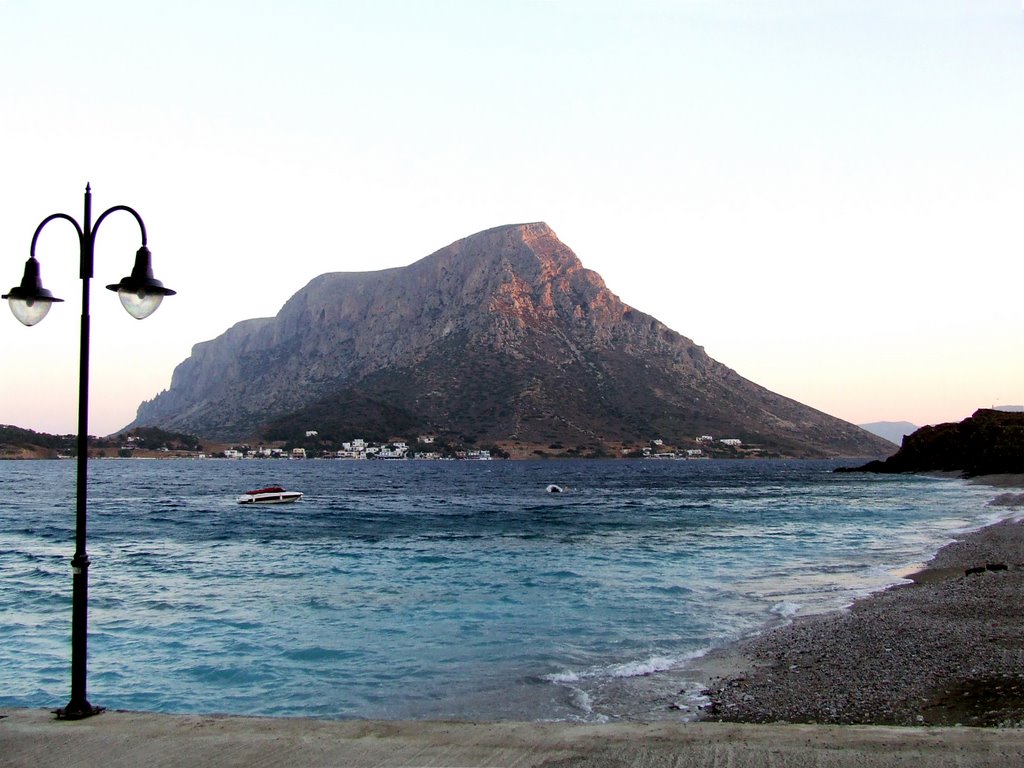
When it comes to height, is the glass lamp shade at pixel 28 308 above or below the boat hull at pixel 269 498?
above

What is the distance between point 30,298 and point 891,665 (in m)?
14.8

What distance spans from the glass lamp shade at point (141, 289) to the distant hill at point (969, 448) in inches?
4456

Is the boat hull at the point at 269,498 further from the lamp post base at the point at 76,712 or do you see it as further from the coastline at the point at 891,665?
the lamp post base at the point at 76,712

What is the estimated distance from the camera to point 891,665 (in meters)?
14.5

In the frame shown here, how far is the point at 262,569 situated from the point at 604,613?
1672 cm

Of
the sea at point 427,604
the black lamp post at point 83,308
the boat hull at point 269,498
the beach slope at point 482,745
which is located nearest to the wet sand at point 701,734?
the beach slope at point 482,745

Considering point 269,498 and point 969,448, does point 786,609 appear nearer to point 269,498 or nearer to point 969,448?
point 269,498

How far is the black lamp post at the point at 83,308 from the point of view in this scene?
29.6ft

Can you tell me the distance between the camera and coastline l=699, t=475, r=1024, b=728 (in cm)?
1166

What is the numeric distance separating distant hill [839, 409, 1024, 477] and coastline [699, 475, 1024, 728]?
312 ft

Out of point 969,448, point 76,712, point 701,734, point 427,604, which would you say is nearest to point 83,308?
point 76,712

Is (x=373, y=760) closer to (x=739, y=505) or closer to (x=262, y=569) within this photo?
(x=262, y=569)

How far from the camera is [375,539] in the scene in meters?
45.7

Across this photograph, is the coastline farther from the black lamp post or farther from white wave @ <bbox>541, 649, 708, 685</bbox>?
the black lamp post
